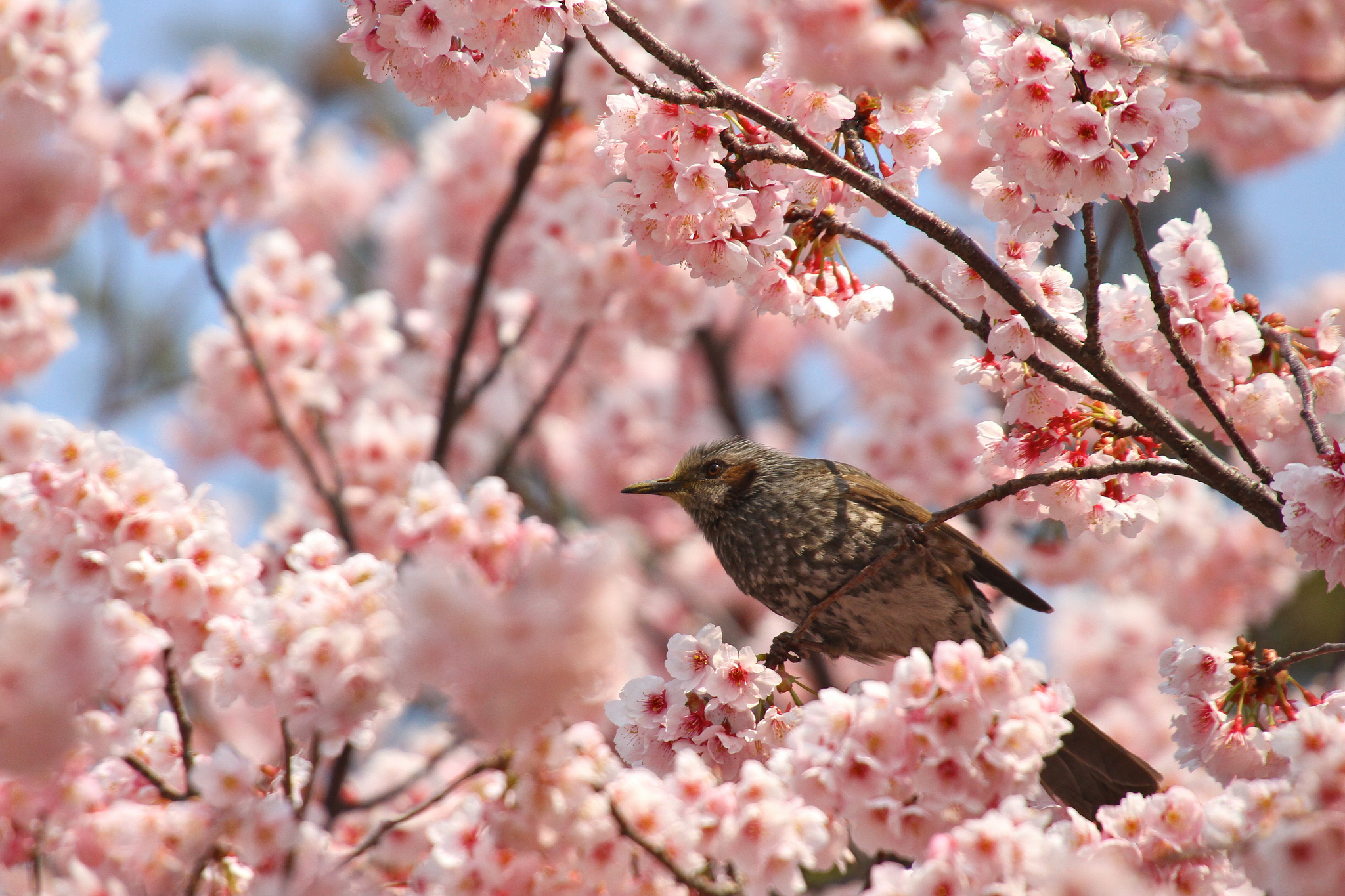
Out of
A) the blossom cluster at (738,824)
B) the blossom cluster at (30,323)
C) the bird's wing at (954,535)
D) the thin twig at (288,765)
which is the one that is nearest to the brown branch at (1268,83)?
the blossom cluster at (738,824)

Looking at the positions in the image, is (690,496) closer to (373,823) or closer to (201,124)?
(373,823)

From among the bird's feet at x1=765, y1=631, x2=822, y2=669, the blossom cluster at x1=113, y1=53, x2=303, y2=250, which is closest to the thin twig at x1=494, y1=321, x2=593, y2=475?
the blossom cluster at x1=113, y1=53, x2=303, y2=250

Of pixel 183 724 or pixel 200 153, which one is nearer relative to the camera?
pixel 183 724

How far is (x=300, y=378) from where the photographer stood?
→ 4.41 meters

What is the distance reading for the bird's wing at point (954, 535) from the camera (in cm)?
338

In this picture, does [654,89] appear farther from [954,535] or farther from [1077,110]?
[954,535]

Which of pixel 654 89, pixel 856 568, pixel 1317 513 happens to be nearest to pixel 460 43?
pixel 654 89

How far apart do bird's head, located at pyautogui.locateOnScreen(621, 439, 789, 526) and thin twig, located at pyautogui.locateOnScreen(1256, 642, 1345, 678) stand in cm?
187

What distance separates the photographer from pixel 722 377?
6.23 m

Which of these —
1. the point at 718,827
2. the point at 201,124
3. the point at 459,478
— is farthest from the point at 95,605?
the point at 459,478

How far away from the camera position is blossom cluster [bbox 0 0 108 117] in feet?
11.6

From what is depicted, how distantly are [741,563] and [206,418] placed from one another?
2733 millimetres

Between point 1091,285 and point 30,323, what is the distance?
3.83 metres

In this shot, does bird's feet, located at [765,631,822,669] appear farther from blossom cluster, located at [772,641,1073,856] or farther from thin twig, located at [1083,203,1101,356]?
thin twig, located at [1083,203,1101,356]
